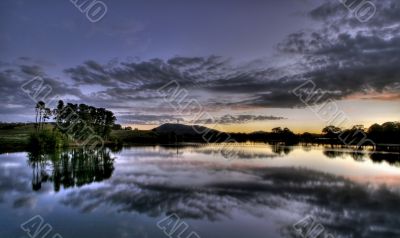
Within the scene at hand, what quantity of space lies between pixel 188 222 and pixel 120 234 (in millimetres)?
4553

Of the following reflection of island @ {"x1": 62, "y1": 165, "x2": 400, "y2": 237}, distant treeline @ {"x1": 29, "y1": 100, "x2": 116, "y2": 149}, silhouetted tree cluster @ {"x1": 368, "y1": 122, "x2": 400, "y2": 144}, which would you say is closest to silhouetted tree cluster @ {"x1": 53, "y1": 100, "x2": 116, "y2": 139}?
distant treeline @ {"x1": 29, "y1": 100, "x2": 116, "y2": 149}

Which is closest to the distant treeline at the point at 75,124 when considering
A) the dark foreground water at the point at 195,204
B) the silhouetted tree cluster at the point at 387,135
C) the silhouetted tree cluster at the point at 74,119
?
the silhouetted tree cluster at the point at 74,119

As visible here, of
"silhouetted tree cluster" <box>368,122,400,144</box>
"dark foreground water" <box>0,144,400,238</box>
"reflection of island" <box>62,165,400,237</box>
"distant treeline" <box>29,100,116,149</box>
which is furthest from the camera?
"silhouetted tree cluster" <box>368,122,400,144</box>

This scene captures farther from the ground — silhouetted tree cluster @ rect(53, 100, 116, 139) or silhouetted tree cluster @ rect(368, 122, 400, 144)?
silhouetted tree cluster @ rect(53, 100, 116, 139)

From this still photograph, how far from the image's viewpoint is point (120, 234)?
17312 millimetres

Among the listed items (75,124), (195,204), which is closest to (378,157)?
(195,204)

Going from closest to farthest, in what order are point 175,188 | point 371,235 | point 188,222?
point 371,235 < point 188,222 < point 175,188

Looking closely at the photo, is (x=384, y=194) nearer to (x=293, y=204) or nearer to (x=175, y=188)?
(x=293, y=204)

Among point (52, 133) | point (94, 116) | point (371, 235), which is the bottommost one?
point (371, 235)

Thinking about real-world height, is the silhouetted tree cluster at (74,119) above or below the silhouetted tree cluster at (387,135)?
above

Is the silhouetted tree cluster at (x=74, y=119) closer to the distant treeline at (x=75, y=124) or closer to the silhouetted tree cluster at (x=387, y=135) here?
the distant treeline at (x=75, y=124)

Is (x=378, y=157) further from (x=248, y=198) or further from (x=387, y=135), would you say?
(x=387, y=135)

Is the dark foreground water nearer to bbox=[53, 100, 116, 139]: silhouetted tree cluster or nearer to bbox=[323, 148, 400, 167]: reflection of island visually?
bbox=[323, 148, 400, 167]: reflection of island

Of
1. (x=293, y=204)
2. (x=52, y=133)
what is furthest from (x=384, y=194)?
(x=52, y=133)
